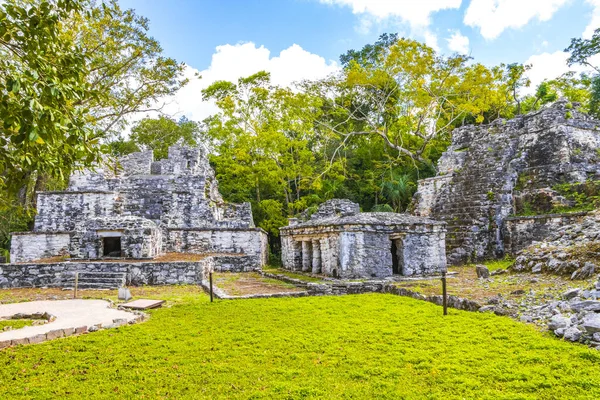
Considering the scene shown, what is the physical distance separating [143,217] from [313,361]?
13.3m

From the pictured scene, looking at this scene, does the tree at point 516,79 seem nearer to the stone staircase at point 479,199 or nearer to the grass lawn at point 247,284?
the stone staircase at point 479,199

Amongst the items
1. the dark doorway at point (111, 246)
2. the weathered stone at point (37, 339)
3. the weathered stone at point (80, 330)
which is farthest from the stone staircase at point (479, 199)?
the weathered stone at point (37, 339)

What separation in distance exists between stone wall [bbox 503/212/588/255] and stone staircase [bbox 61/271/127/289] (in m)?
12.5

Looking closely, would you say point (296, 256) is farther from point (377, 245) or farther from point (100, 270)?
A: point (100, 270)

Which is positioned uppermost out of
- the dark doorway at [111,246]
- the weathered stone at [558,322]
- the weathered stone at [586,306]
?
the dark doorway at [111,246]

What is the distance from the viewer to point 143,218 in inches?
553

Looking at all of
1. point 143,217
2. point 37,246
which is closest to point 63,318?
point 143,217

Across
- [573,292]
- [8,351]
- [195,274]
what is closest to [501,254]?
[573,292]

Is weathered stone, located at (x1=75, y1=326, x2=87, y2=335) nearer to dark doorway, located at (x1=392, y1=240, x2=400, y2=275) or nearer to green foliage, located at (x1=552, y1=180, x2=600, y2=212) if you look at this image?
dark doorway, located at (x1=392, y1=240, x2=400, y2=275)

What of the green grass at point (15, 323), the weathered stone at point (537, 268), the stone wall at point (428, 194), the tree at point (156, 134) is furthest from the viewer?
the tree at point (156, 134)

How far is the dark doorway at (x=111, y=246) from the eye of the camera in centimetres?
1430

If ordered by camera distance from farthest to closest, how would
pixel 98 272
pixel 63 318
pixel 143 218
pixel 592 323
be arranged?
pixel 143 218 → pixel 98 272 → pixel 63 318 → pixel 592 323

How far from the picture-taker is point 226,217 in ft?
57.6

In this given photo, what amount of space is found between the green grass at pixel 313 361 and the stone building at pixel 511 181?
8.83 meters
